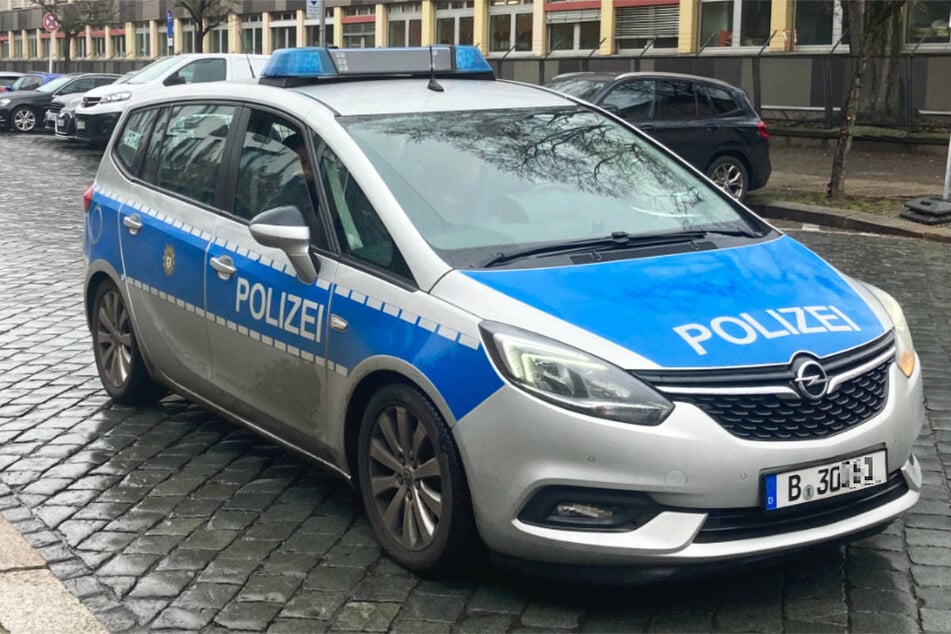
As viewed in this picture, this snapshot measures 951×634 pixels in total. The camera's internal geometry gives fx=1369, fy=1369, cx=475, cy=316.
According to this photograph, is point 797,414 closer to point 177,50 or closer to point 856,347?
point 856,347

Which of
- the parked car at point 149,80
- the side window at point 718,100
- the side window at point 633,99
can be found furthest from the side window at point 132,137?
the parked car at point 149,80

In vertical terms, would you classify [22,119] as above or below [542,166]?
below

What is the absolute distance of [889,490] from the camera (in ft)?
14.1

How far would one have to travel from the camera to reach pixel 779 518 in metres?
4.01

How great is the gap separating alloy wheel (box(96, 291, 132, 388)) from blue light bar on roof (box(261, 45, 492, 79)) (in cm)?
146

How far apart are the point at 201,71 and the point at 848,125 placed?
11.7 m

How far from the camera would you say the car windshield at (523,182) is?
4750 mm

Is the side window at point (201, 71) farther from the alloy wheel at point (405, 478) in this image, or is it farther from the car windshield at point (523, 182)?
the alloy wheel at point (405, 478)

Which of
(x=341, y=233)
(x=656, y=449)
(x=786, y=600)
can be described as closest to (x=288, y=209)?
(x=341, y=233)

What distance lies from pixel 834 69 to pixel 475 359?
2237 centimetres

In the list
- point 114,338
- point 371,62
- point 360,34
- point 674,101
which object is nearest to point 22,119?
point 360,34

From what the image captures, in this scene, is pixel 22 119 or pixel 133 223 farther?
pixel 22 119

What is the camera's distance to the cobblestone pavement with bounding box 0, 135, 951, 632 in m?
4.13

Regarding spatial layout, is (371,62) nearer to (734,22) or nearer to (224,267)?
A: (224,267)
